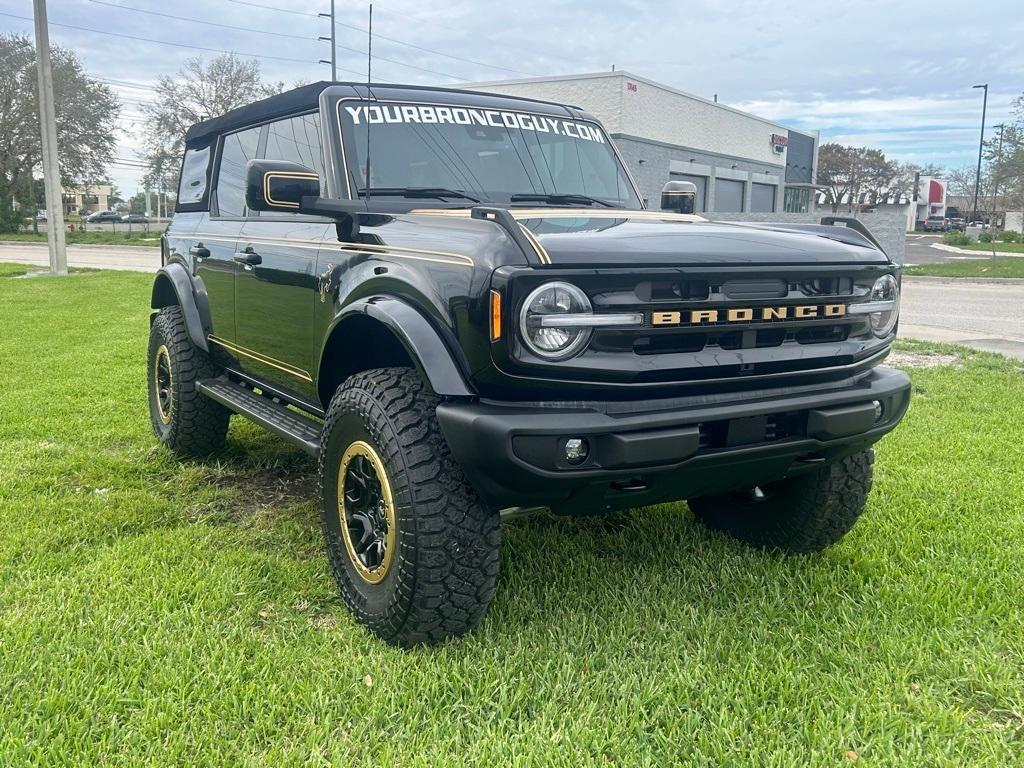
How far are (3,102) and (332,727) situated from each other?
4881 centimetres

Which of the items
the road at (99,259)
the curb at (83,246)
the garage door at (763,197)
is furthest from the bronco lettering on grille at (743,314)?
the garage door at (763,197)

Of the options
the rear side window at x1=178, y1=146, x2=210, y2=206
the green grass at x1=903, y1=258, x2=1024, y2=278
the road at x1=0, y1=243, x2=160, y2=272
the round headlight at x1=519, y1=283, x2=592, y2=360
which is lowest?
the road at x1=0, y1=243, x2=160, y2=272

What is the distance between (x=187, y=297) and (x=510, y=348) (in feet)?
10.1

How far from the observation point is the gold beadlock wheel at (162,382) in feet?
17.4

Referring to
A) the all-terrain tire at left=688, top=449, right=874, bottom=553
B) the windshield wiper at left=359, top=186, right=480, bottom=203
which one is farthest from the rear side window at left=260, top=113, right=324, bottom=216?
the all-terrain tire at left=688, top=449, right=874, bottom=553

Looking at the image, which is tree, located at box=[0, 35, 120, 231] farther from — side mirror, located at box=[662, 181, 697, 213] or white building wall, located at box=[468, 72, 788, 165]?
side mirror, located at box=[662, 181, 697, 213]

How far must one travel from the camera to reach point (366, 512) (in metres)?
3.09

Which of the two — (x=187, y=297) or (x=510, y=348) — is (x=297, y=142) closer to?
(x=187, y=297)

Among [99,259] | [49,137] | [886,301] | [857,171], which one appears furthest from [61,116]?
[857,171]

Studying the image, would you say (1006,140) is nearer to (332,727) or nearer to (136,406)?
(136,406)

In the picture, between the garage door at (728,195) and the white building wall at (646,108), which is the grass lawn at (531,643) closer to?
the white building wall at (646,108)

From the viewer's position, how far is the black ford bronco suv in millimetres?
2525

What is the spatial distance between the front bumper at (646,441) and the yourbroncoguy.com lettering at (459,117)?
1.69m

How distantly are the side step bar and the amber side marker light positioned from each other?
1.20m
